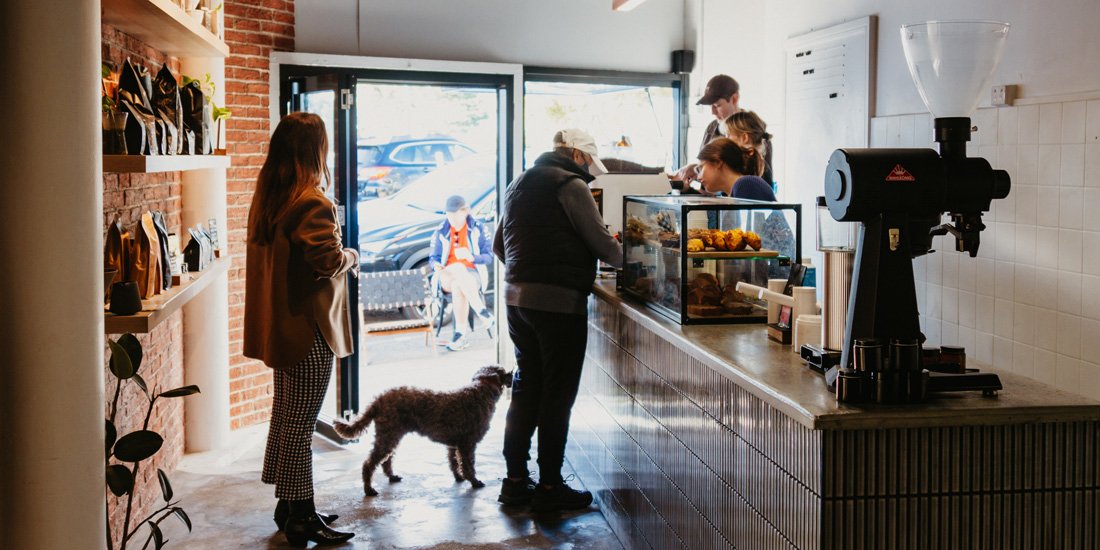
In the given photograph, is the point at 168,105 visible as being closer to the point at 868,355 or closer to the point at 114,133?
the point at 114,133

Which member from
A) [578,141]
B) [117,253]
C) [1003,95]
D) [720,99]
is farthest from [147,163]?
[720,99]

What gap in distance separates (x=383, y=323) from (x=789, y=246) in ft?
15.2

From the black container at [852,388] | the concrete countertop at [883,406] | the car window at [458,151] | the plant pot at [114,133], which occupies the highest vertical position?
the car window at [458,151]

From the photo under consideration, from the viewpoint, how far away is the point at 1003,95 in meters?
4.21

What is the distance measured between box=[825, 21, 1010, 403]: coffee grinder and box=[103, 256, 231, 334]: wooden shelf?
1952 millimetres

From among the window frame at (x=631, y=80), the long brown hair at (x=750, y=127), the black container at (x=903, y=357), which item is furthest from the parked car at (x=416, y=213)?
the black container at (x=903, y=357)

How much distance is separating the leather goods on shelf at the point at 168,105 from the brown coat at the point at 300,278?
54 centimetres

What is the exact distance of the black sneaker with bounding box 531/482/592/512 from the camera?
4555mm

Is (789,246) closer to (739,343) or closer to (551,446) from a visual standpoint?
(739,343)

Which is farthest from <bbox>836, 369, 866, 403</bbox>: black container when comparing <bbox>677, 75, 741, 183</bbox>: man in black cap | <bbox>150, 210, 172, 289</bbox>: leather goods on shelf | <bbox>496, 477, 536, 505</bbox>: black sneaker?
<bbox>677, 75, 741, 183</bbox>: man in black cap

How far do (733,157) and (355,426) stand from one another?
227 cm

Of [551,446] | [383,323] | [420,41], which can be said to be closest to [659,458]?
[551,446]

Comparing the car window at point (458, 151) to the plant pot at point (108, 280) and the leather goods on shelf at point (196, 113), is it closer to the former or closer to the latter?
the leather goods on shelf at point (196, 113)

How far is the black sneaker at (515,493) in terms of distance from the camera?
4.66 meters
